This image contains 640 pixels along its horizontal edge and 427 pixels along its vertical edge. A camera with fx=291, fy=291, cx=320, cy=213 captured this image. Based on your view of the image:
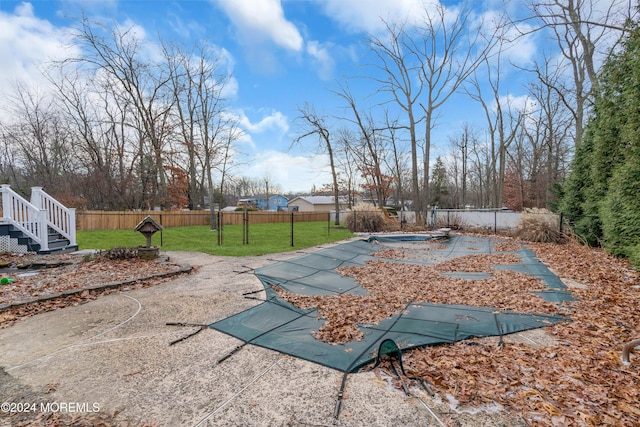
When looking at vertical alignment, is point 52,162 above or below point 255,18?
below

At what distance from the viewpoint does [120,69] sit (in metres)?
16.5

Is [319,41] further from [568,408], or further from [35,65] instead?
[35,65]

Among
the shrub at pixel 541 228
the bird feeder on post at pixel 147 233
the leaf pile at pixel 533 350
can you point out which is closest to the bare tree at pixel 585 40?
the shrub at pixel 541 228

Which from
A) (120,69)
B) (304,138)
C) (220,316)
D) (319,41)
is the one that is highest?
(120,69)

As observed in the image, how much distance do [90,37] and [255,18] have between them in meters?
12.1

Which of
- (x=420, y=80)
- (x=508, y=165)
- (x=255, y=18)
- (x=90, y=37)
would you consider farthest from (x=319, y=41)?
(x=508, y=165)

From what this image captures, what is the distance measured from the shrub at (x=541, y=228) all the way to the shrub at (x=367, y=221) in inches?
233

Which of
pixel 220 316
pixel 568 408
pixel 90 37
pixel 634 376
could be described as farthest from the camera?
pixel 90 37

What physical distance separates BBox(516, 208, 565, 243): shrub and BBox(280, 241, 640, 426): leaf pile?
5.26 m

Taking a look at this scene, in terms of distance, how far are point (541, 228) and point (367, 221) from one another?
7.01 meters

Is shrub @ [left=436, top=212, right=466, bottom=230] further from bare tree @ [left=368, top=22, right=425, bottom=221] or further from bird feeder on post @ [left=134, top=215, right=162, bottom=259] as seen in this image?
bird feeder on post @ [left=134, top=215, right=162, bottom=259]

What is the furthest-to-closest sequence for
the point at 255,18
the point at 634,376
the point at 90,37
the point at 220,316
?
the point at 90,37 < the point at 255,18 < the point at 220,316 < the point at 634,376

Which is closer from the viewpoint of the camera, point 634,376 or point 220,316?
point 634,376

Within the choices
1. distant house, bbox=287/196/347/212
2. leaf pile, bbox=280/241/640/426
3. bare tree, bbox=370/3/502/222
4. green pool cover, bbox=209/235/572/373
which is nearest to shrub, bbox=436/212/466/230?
bare tree, bbox=370/3/502/222
